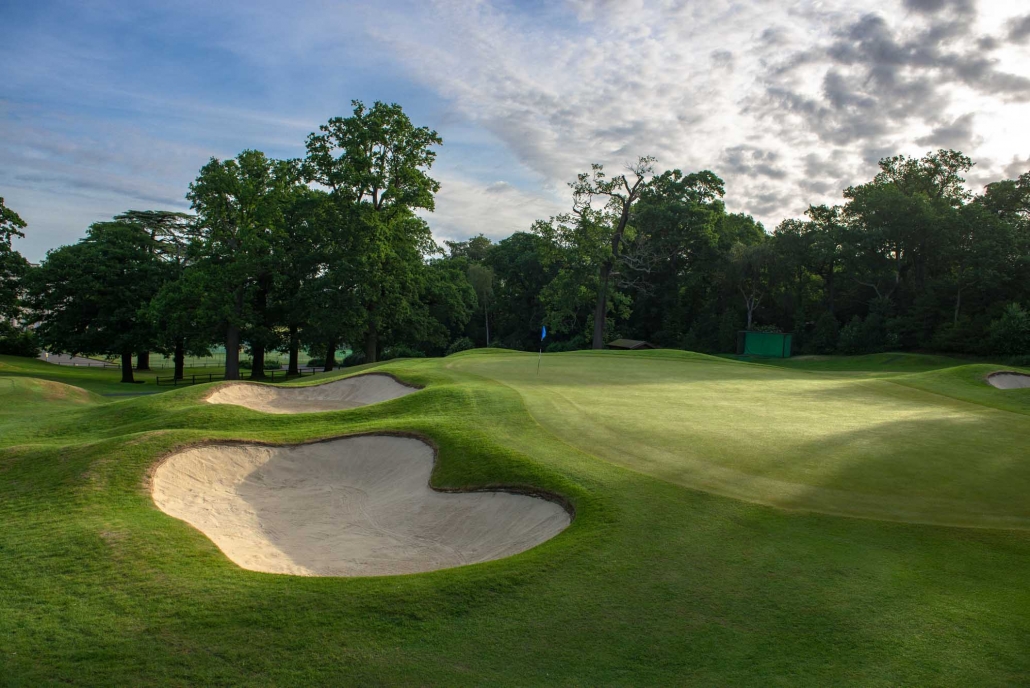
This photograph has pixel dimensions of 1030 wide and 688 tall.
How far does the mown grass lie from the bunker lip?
15.9 meters

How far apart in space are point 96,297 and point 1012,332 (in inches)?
2364

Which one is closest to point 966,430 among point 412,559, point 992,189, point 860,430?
point 860,430

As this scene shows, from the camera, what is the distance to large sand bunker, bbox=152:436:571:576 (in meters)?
8.89

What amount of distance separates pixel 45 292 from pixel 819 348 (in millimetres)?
58736

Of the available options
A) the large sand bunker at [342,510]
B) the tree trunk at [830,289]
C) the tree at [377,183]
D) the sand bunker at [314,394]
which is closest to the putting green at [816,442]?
the large sand bunker at [342,510]

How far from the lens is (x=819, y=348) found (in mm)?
51406

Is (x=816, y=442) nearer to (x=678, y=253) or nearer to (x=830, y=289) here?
(x=830, y=289)

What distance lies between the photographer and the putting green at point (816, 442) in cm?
888

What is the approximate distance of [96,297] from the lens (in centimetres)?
4131

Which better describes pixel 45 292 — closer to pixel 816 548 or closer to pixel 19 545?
pixel 19 545

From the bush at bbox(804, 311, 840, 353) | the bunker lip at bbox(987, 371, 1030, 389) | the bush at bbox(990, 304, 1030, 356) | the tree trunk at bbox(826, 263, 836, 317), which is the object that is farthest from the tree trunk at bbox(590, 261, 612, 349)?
the bunker lip at bbox(987, 371, 1030, 389)

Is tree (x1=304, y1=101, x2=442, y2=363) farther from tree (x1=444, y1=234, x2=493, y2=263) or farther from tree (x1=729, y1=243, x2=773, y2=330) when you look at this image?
tree (x1=444, y1=234, x2=493, y2=263)

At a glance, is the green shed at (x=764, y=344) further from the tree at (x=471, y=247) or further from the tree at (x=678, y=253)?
the tree at (x=471, y=247)

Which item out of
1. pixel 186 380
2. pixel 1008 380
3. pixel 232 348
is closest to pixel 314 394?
pixel 232 348
